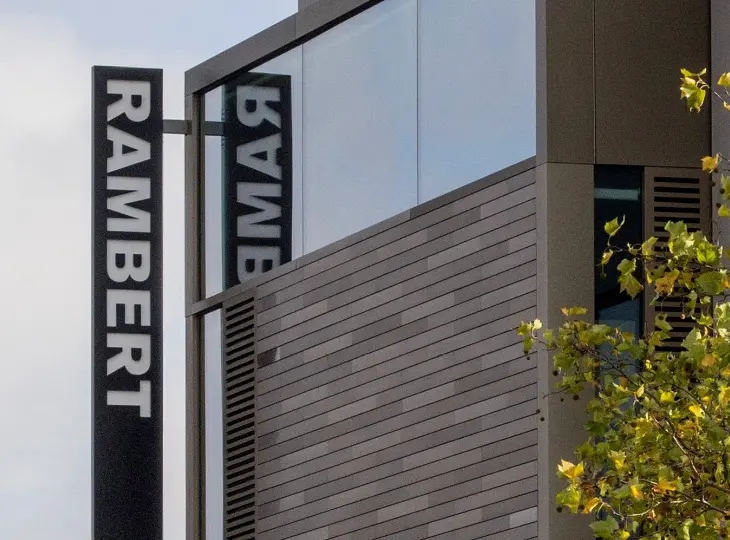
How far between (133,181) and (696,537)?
18491 mm

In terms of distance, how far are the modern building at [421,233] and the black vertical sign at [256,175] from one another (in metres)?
0.04

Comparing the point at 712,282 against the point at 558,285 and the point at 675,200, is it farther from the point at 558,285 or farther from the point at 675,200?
the point at 675,200

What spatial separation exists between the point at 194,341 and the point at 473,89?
8343 mm

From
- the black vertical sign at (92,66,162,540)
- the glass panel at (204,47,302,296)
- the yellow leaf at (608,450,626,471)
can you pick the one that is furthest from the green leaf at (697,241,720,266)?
the black vertical sign at (92,66,162,540)

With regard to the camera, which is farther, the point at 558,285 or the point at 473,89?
the point at 473,89

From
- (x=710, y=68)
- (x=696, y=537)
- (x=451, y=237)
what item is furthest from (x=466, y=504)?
(x=696, y=537)

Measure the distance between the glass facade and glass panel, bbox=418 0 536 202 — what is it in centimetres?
1

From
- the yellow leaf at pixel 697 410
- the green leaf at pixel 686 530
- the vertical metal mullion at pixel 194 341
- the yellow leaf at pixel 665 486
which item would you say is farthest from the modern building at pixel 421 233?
the yellow leaf at pixel 665 486

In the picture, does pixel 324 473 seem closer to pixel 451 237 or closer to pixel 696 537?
pixel 451 237

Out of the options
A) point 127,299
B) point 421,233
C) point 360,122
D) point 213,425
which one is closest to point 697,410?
point 421,233

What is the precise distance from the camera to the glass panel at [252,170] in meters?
29.0

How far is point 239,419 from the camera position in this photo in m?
29.6

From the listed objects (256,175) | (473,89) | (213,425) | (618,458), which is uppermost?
(473,89)

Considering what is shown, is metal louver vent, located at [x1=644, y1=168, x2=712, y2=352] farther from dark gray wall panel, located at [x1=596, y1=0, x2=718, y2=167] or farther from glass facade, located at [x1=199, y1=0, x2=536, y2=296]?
glass facade, located at [x1=199, y1=0, x2=536, y2=296]
